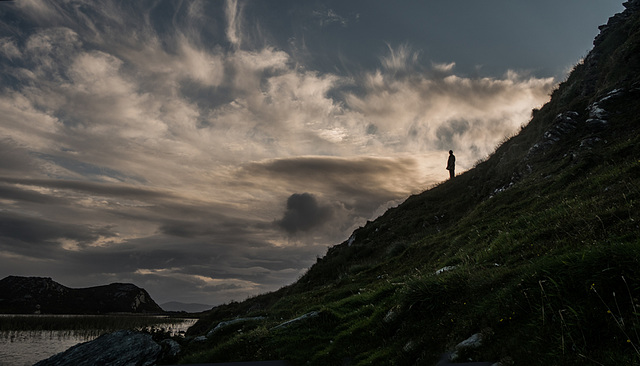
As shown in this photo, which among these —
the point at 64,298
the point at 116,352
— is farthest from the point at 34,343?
the point at 64,298

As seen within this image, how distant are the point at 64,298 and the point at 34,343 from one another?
129589 mm

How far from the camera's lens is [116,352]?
59.3 feet

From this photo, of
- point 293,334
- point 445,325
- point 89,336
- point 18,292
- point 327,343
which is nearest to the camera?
point 445,325

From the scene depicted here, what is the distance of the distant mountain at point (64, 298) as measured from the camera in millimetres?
127250

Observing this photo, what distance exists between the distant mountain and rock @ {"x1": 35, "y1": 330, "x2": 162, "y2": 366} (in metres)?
129

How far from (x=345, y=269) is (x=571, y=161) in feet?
78.1

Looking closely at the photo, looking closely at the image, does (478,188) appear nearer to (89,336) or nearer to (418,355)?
(418,355)

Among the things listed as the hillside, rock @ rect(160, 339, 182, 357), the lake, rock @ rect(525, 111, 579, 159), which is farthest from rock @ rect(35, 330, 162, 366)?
rock @ rect(525, 111, 579, 159)

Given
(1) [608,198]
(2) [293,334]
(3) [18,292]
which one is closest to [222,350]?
(2) [293,334]

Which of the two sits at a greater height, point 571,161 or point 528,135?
point 528,135

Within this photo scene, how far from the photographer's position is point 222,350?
1555 cm

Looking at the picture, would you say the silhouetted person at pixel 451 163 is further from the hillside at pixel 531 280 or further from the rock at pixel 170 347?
the rock at pixel 170 347

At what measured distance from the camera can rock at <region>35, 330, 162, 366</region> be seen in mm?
17531

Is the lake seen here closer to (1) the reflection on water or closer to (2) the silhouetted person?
(1) the reflection on water
